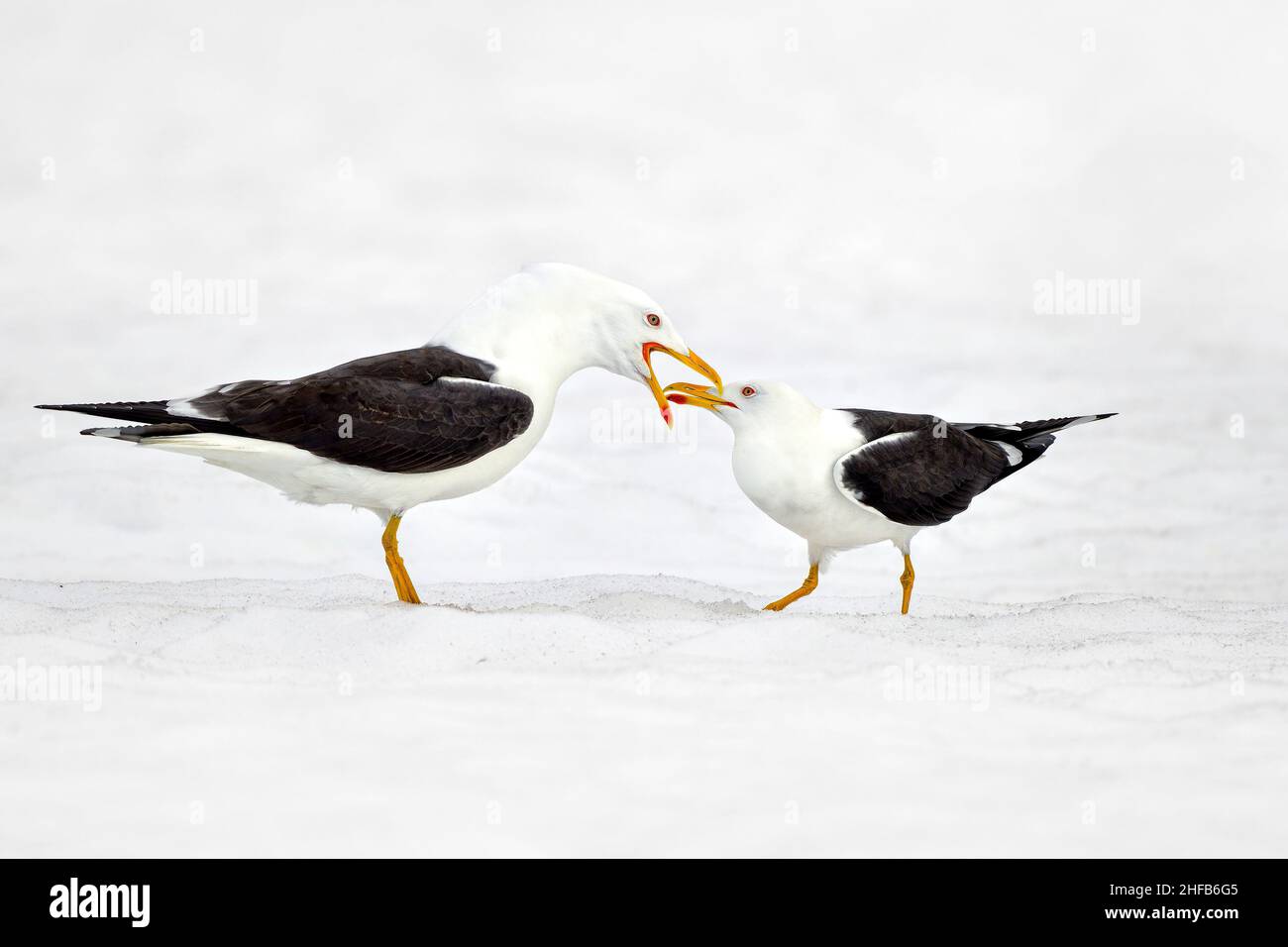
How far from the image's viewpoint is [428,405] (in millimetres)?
6402

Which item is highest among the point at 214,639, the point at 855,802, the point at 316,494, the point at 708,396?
the point at 708,396

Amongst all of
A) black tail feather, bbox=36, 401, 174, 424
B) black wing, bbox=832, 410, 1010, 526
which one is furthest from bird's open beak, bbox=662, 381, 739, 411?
black tail feather, bbox=36, 401, 174, 424

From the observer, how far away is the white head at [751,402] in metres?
7.12

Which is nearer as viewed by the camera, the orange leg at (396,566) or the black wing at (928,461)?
the orange leg at (396,566)

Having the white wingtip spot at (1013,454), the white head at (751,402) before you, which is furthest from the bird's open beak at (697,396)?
the white wingtip spot at (1013,454)

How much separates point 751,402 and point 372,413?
5.97 ft

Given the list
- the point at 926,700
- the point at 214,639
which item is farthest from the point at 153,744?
the point at 926,700

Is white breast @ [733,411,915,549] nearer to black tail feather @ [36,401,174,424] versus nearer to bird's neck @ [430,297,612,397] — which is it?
bird's neck @ [430,297,612,397]

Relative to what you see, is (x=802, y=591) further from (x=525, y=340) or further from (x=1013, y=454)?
(x=525, y=340)

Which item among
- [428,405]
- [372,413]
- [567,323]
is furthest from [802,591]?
[372,413]

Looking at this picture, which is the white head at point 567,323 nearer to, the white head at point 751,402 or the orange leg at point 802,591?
the white head at point 751,402

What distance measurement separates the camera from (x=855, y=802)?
4469 millimetres

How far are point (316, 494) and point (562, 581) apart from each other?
2138 mm

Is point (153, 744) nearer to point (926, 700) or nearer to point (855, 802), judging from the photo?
point (855, 802)
